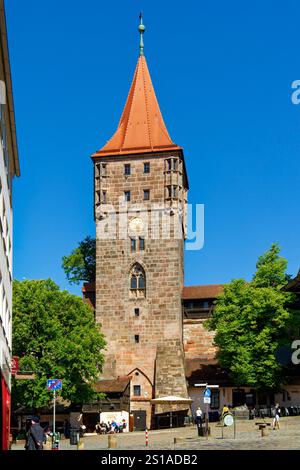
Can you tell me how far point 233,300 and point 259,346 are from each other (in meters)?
4.65

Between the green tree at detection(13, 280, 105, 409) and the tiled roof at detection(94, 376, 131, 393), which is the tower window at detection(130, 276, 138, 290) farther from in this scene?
the green tree at detection(13, 280, 105, 409)

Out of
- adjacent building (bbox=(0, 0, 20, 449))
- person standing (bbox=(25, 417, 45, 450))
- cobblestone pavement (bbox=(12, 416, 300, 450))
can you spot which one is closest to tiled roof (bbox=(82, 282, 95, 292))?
cobblestone pavement (bbox=(12, 416, 300, 450))

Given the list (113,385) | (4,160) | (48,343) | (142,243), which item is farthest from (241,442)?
(142,243)

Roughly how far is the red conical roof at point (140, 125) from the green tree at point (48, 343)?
65.2ft

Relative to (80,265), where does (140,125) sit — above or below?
above

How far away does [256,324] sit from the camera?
2227 inches

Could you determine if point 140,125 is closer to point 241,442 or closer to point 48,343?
point 48,343

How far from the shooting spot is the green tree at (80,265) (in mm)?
71375

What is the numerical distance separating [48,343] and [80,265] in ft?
79.5

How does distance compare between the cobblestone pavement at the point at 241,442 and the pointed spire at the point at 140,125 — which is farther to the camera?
the pointed spire at the point at 140,125

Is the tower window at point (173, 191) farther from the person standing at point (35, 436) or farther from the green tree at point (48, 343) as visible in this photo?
the person standing at point (35, 436)

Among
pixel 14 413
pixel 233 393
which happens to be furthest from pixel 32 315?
pixel 233 393

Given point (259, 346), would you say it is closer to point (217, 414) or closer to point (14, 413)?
point (217, 414)

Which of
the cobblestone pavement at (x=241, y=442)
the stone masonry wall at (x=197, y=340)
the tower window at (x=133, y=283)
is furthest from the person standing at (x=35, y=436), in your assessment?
the stone masonry wall at (x=197, y=340)
